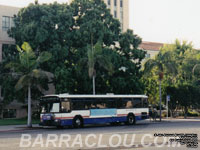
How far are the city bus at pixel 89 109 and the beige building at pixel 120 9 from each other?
56.1 meters

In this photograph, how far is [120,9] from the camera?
89.7m

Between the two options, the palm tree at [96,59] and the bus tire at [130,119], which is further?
the palm tree at [96,59]

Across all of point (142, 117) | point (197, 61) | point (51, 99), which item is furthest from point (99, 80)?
point (197, 61)

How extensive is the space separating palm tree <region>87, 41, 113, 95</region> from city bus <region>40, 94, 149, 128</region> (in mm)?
6632

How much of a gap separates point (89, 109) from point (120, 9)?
6373 cm

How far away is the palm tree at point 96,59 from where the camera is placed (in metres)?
38.2

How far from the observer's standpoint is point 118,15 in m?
88.4

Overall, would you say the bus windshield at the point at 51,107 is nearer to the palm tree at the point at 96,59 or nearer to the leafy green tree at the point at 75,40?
the leafy green tree at the point at 75,40

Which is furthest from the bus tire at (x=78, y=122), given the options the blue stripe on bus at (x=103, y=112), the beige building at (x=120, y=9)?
the beige building at (x=120, y=9)

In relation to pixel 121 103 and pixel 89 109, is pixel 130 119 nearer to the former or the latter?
pixel 121 103

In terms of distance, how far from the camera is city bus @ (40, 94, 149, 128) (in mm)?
27312

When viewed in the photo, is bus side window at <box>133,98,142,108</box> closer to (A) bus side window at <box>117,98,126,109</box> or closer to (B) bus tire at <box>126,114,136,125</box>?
(B) bus tire at <box>126,114,136,125</box>

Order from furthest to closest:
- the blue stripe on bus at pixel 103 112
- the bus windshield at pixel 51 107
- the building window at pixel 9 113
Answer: the building window at pixel 9 113 < the blue stripe on bus at pixel 103 112 < the bus windshield at pixel 51 107

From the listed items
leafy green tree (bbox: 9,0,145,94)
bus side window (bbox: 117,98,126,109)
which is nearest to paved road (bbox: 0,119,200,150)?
bus side window (bbox: 117,98,126,109)
